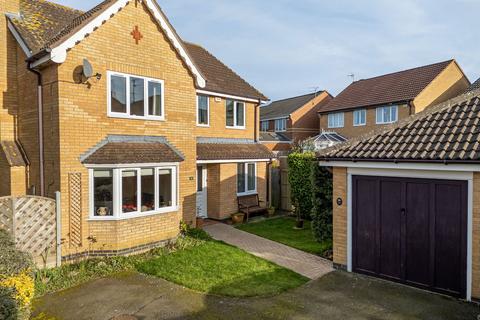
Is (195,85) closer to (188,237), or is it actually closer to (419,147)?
(188,237)

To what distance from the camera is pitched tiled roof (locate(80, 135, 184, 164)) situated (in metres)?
9.60

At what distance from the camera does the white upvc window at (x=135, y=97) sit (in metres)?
10.2

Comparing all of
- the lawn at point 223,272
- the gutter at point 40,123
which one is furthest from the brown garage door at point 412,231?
the gutter at point 40,123

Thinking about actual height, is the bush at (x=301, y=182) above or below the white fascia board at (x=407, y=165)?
below

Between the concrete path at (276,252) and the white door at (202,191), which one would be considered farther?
the white door at (202,191)

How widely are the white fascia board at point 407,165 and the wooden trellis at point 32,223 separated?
7.39m

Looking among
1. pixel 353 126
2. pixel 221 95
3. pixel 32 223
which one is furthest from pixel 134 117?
pixel 353 126

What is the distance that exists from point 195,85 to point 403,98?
22294 mm

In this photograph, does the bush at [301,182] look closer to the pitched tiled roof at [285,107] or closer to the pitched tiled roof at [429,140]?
the pitched tiled roof at [429,140]

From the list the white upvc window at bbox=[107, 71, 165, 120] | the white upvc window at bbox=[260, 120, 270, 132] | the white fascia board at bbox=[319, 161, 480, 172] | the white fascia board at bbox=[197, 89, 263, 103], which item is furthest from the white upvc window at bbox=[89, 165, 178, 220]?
the white upvc window at bbox=[260, 120, 270, 132]

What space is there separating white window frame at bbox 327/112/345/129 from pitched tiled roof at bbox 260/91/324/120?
16.1ft

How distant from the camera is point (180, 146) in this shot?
12.0 m

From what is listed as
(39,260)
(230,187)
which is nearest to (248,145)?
(230,187)

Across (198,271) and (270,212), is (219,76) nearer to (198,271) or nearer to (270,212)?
(270,212)
